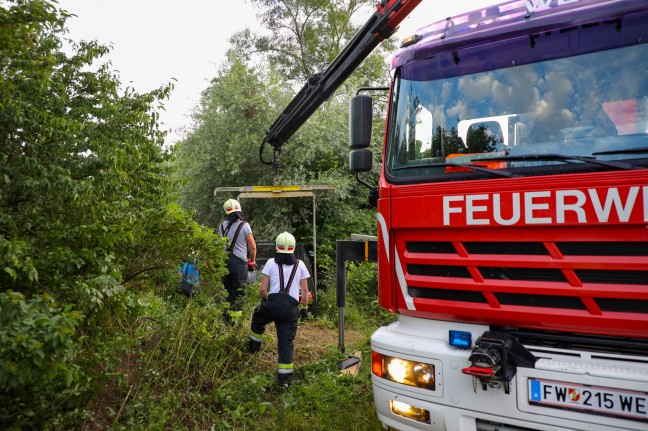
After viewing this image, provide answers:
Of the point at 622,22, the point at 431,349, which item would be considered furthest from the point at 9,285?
the point at 622,22

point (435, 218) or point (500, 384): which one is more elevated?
point (435, 218)

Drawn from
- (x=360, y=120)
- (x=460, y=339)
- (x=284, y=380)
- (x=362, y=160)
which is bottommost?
(x=284, y=380)

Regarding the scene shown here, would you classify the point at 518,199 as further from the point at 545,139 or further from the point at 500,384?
the point at 500,384

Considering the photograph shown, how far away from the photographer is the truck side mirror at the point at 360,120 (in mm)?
3992

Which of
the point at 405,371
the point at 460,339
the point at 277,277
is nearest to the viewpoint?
the point at 460,339

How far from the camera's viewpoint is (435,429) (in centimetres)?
307

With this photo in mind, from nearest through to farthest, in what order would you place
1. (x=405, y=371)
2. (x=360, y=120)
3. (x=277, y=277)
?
(x=405, y=371) < (x=360, y=120) < (x=277, y=277)

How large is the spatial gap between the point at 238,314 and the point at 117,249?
1.94 m

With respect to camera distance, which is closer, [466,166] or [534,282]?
[534,282]

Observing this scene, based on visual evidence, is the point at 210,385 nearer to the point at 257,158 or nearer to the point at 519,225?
the point at 519,225

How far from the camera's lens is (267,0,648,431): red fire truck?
2.71 metres

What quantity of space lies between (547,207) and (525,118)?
0.67m

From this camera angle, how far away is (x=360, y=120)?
4027 millimetres

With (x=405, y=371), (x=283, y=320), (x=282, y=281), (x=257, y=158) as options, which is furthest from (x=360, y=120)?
(x=257, y=158)
